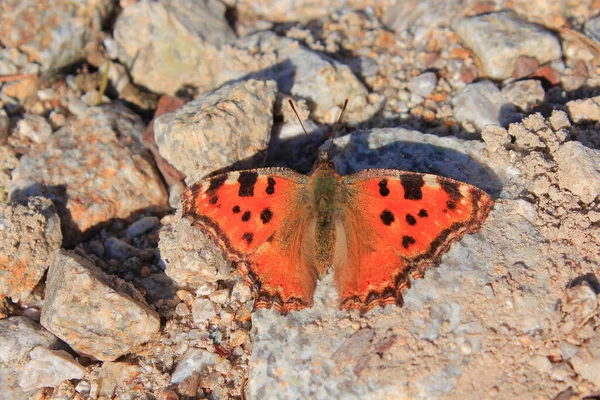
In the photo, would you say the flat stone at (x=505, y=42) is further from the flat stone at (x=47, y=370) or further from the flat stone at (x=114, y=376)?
the flat stone at (x=47, y=370)

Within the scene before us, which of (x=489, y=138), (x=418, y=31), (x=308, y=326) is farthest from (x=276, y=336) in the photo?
(x=418, y=31)

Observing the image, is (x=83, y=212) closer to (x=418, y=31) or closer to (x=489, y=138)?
(x=489, y=138)

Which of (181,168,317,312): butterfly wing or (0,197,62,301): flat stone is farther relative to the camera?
(0,197,62,301): flat stone

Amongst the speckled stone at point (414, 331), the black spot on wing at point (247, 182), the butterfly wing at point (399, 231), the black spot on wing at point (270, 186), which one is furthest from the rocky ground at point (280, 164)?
the black spot on wing at point (270, 186)

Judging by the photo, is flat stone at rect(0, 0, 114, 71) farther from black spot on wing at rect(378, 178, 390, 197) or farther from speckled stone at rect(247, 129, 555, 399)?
black spot on wing at rect(378, 178, 390, 197)

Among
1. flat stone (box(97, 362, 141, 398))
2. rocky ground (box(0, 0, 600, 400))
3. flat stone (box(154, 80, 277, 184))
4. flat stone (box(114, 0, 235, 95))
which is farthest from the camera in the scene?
flat stone (box(114, 0, 235, 95))

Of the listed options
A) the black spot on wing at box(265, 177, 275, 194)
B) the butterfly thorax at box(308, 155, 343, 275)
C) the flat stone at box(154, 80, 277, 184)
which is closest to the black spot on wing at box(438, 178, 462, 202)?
the butterfly thorax at box(308, 155, 343, 275)
